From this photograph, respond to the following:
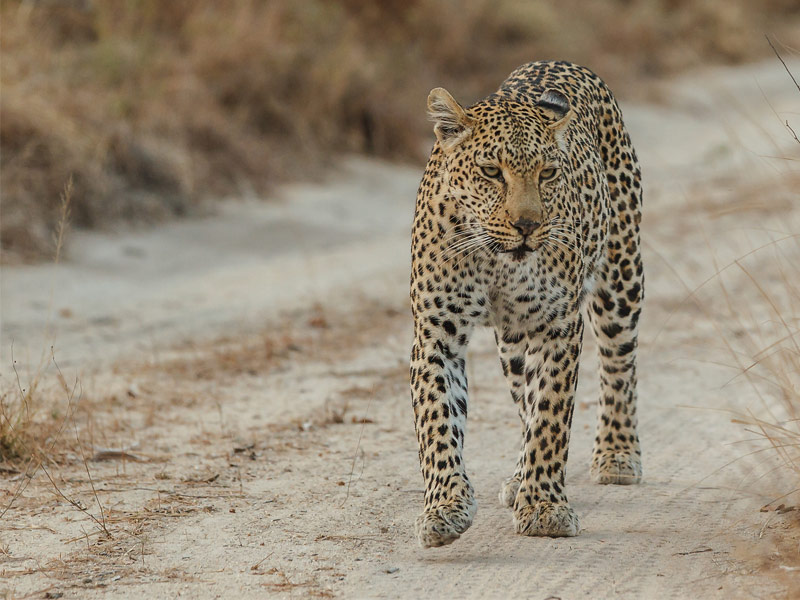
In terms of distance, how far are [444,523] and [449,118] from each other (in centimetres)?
167

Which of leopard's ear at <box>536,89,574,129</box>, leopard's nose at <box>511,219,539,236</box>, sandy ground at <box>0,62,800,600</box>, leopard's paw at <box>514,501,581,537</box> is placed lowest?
sandy ground at <box>0,62,800,600</box>

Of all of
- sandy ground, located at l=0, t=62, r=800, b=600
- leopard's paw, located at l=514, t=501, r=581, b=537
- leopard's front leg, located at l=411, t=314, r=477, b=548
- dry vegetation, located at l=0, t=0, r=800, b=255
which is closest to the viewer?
sandy ground, located at l=0, t=62, r=800, b=600

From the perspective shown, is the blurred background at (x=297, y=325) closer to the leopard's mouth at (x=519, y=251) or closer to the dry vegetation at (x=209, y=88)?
the dry vegetation at (x=209, y=88)

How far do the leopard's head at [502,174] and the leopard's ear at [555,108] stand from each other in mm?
15

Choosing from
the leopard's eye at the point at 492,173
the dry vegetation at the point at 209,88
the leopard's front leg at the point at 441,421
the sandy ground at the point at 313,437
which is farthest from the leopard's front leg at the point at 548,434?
the dry vegetation at the point at 209,88

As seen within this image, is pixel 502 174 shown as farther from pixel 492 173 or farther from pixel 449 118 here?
pixel 449 118

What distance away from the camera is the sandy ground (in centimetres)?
480

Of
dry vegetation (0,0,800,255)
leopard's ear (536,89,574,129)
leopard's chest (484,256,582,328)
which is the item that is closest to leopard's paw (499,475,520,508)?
leopard's chest (484,256,582,328)

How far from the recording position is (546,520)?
17.1 feet

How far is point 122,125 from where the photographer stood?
13.9 m

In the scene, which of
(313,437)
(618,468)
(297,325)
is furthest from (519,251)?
(297,325)

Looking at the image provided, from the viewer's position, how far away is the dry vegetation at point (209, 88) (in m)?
12.7

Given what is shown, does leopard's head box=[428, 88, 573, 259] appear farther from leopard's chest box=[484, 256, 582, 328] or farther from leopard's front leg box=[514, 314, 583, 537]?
leopard's front leg box=[514, 314, 583, 537]

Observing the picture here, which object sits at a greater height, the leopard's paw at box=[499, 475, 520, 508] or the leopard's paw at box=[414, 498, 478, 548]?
the leopard's paw at box=[414, 498, 478, 548]
